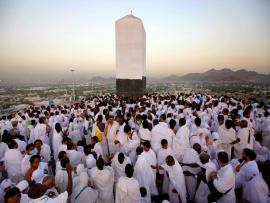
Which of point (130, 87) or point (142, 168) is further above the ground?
point (130, 87)

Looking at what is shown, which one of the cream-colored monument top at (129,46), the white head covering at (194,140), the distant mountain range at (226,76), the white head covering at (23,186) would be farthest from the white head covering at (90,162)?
the distant mountain range at (226,76)

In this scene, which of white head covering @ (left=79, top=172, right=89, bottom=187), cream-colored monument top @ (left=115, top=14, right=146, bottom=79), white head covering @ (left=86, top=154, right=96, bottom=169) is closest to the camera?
white head covering @ (left=79, top=172, right=89, bottom=187)

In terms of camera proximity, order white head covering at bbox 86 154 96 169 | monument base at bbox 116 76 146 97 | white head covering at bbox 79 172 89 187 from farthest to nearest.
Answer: monument base at bbox 116 76 146 97 < white head covering at bbox 86 154 96 169 < white head covering at bbox 79 172 89 187

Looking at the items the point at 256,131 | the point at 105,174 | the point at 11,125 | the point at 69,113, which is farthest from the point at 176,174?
the point at 69,113

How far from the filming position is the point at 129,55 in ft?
54.7

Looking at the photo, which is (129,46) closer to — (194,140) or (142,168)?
(194,140)

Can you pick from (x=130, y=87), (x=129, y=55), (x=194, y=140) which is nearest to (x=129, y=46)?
(x=129, y=55)

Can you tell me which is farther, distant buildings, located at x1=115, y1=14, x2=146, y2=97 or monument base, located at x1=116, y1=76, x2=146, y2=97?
monument base, located at x1=116, y1=76, x2=146, y2=97

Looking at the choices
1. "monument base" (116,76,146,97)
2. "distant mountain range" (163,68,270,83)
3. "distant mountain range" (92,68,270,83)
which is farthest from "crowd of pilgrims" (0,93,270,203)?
"distant mountain range" (163,68,270,83)

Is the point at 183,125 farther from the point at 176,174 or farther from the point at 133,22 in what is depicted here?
the point at 133,22

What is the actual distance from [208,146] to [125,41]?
1233 cm

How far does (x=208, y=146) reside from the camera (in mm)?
5789

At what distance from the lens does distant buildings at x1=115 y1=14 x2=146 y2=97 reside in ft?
53.8

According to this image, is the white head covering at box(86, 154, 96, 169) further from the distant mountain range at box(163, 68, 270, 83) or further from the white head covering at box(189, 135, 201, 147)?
the distant mountain range at box(163, 68, 270, 83)
